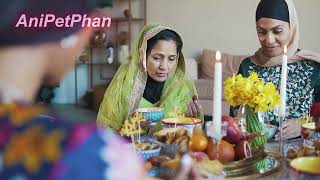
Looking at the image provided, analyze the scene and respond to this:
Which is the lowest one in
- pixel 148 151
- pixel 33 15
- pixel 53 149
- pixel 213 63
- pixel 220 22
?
pixel 148 151

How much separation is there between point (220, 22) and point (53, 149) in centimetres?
530

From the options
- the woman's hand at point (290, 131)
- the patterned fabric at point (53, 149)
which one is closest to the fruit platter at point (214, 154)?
the woman's hand at point (290, 131)

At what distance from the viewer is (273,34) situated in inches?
79.0

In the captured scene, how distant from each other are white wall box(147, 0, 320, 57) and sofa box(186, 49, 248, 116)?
25cm

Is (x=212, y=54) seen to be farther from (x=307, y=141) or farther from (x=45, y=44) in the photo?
(x=45, y=44)

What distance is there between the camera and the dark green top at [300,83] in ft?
6.46

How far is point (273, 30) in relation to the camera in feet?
6.59

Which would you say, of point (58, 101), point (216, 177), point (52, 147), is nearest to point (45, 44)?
point (52, 147)

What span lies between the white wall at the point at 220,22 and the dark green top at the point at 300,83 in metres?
3.45

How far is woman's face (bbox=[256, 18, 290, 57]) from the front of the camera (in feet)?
6.59

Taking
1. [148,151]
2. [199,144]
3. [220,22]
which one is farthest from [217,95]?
[220,22]

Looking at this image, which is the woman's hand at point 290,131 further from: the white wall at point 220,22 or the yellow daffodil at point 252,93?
the white wall at point 220,22

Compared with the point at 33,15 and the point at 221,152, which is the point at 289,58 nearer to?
the point at 221,152

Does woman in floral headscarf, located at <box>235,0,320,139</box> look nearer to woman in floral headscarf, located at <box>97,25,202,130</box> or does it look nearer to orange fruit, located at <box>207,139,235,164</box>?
woman in floral headscarf, located at <box>97,25,202,130</box>
